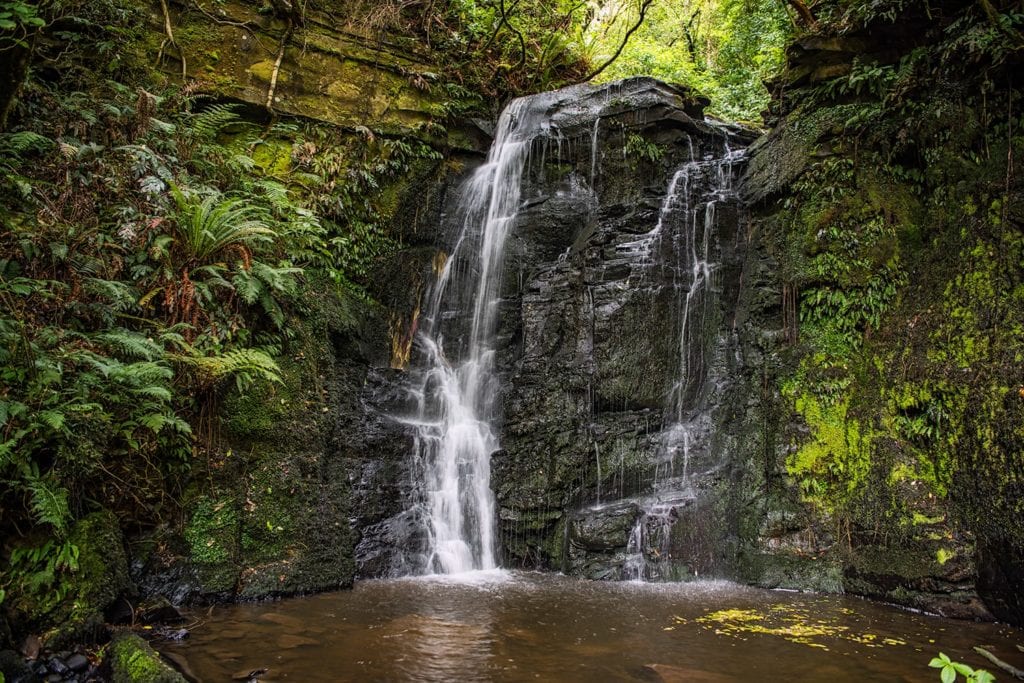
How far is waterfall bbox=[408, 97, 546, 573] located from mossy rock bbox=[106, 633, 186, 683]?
3.25 meters

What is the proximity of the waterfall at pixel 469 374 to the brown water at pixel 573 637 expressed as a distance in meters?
1.22

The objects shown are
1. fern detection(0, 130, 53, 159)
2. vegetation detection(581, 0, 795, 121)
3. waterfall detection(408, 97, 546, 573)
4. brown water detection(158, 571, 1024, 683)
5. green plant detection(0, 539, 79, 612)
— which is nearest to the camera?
brown water detection(158, 571, 1024, 683)

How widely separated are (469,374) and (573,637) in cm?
482

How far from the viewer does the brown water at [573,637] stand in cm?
375

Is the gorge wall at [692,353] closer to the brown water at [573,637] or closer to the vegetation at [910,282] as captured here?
the vegetation at [910,282]

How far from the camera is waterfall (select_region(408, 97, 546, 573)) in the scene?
23.4ft

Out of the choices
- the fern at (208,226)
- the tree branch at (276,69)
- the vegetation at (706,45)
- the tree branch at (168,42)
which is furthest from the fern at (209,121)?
the vegetation at (706,45)

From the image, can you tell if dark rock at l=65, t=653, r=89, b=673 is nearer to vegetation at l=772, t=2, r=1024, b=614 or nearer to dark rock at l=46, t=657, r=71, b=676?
dark rock at l=46, t=657, r=71, b=676

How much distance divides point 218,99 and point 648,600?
8.65 meters

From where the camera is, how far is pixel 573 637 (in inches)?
173

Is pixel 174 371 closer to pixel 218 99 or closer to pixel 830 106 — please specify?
pixel 218 99

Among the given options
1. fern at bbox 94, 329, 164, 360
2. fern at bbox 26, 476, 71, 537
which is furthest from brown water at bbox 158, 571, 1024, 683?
fern at bbox 94, 329, 164, 360

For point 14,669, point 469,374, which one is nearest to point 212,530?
point 14,669

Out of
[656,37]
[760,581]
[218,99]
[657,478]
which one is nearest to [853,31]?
[657,478]
